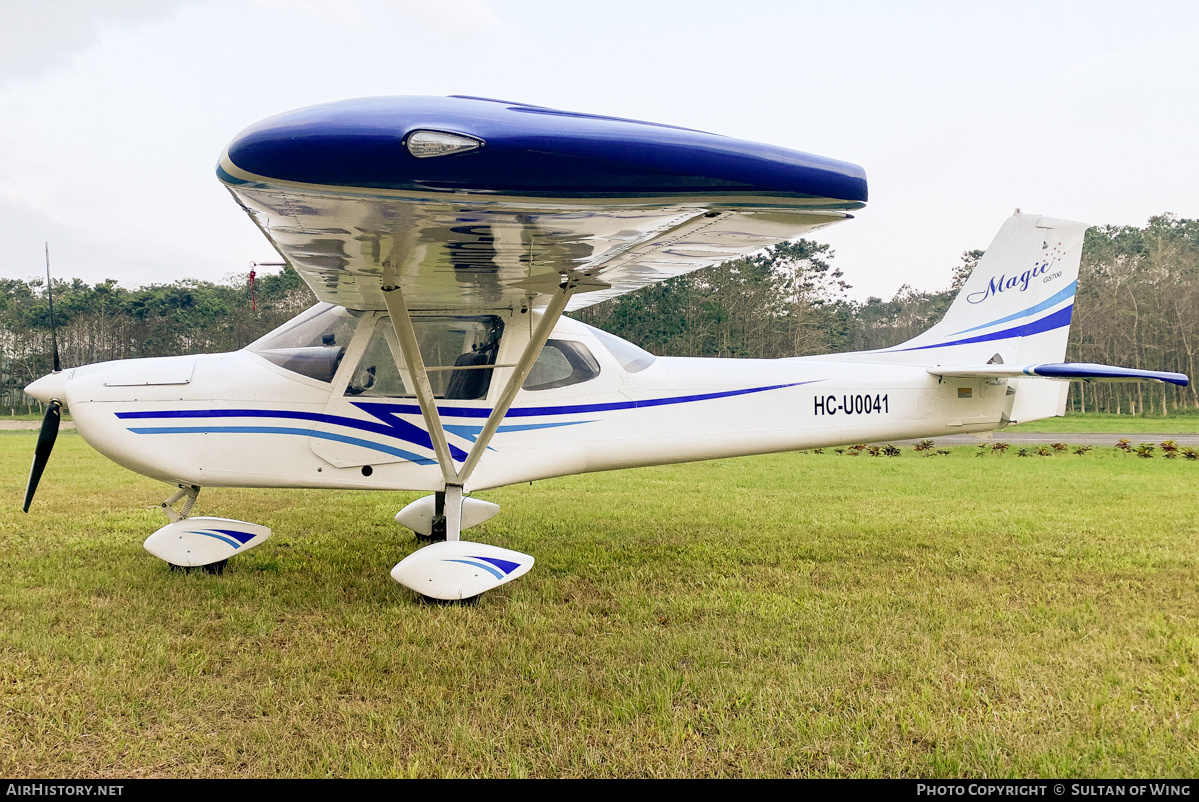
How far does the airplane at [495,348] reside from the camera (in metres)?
2.29

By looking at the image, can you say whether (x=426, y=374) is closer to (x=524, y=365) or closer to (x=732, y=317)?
(x=524, y=365)

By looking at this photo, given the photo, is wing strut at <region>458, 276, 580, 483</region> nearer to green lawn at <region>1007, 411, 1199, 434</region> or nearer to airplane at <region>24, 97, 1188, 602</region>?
airplane at <region>24, 97, 1188, 602</region>

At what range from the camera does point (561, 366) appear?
16.0ft

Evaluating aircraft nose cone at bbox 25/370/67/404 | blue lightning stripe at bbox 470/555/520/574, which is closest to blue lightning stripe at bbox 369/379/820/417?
blue lightning stripe at bbox 470/555/520/574

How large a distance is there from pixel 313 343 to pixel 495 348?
4.04 ft

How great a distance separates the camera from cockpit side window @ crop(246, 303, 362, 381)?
4535mm

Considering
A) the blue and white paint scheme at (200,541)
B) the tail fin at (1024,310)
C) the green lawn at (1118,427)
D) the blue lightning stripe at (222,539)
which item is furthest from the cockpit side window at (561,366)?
the green lawn at (1118,427)

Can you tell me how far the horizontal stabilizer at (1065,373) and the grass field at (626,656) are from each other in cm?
133

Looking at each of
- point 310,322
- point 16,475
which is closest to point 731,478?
point 310,322

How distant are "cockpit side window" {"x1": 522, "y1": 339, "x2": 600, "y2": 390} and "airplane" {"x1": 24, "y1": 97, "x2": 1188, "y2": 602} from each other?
0.6 inches

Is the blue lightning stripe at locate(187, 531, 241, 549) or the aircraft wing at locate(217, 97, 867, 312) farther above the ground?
the aircraft wing at locate(217, 97, 867, 312)

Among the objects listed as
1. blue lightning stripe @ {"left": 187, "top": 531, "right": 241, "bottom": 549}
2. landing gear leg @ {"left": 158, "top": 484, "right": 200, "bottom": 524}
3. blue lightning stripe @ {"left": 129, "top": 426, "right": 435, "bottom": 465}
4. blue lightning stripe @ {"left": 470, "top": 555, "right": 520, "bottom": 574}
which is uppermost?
blue lightning stripe @ {"left": 129, "top": 426, "right": 435, "bottom": 465}

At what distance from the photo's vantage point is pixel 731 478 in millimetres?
10781

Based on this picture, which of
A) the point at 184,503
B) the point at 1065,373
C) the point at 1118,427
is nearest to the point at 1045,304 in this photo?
the point at 1065,373
